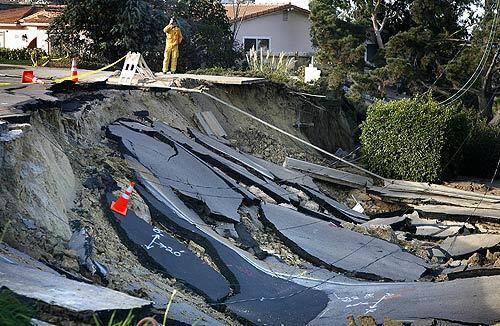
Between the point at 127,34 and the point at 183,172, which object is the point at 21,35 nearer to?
the point at 127,34

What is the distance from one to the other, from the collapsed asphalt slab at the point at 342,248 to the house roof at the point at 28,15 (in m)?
22.0

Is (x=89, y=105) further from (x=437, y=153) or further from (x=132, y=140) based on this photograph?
(x=437, y=153)

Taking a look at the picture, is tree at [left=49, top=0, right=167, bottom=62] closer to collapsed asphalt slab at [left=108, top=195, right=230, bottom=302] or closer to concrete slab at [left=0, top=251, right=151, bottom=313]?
collapsed asphalt slab at [left=108, top=195, right=230, bottom=302]

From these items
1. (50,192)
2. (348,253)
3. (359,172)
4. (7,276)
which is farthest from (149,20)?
(7,276)

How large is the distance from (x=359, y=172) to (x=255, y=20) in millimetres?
17609

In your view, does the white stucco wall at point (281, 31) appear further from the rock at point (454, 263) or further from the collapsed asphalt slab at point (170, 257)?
the collapsed asphalt slab at point (170, 257)

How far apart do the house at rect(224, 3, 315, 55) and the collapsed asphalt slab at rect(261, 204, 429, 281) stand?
23.0 meters

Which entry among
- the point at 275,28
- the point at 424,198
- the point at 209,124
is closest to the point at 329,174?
the point at 424,198

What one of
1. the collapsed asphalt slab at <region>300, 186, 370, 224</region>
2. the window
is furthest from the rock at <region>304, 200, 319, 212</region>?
the window

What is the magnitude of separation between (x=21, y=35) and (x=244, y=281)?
28.9 meters

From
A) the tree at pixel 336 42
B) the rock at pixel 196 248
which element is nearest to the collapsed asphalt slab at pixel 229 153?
the rock at pixel 196 248

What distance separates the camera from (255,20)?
3634cm

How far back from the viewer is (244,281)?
9.82 m

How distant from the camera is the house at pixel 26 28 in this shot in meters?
34.2
